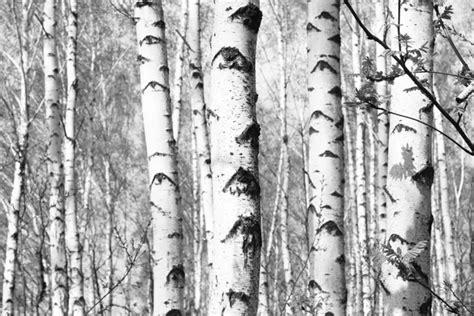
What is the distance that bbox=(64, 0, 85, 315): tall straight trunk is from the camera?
4.98m

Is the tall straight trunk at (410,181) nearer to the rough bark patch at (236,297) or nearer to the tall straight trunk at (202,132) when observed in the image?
the rough bark patch at (236,297)

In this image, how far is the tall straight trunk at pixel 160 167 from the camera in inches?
135

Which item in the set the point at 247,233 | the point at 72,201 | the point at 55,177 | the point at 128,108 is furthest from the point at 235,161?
the point at 128,108

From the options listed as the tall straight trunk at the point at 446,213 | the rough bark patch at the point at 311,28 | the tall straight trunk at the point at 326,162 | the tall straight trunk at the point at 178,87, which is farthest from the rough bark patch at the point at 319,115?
the tall straight trunk at the point at 446,213

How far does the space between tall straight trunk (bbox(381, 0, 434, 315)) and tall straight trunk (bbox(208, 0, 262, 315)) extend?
76 cm

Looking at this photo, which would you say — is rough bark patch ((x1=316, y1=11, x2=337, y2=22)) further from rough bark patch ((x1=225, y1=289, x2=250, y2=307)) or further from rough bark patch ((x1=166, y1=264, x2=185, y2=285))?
rough bark patch ((x1=225, y1=289, x2=250, y2=307))

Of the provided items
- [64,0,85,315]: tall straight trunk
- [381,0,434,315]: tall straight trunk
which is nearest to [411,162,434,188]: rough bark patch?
[381,0,434,315]: tall straight trunk

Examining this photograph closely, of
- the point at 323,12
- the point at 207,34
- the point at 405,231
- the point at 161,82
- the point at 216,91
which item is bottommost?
the point at 405,231

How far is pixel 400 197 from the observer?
94.6 inches

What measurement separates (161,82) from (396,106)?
5.23ft

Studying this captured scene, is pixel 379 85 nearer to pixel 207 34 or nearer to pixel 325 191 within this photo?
pixel 325 191

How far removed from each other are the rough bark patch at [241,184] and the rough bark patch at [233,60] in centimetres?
31

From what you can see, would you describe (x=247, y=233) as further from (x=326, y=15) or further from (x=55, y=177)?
(x=55, y=177)

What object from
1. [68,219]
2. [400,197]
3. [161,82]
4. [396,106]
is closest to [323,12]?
[161,82]
